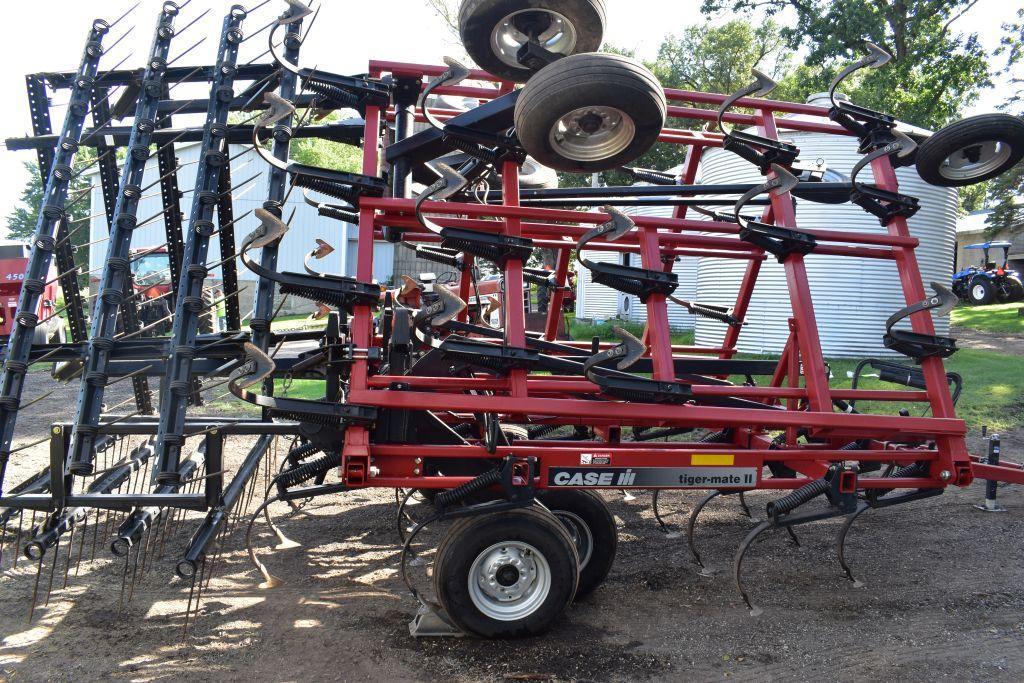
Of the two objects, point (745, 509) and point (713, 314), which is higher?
point (713, 314)

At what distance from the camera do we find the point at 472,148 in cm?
422

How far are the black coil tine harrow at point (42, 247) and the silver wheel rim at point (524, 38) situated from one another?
263 cm

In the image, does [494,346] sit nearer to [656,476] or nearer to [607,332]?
[656,476]

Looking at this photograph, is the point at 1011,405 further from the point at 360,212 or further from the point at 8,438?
the point at 8,438

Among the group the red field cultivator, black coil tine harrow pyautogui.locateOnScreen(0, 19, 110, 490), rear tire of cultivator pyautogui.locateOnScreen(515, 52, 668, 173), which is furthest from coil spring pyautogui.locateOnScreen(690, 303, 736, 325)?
black coil tine harrow pyautogui.locateOnScreen(0, 19, 110, 490)

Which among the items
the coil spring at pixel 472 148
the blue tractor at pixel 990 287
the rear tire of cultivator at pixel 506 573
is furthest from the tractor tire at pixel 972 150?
the blue tractor at pixel 990 287

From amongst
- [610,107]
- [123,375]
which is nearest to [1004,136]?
[610,107]

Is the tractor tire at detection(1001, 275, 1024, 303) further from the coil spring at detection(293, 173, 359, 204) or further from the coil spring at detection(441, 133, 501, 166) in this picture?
the coil spring at detection(293, 173, 359, 204)

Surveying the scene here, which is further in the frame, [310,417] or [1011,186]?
[1011,186]

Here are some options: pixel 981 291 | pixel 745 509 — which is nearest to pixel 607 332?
pixel 745 509

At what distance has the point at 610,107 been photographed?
3.68 meters

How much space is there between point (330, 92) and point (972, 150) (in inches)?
164

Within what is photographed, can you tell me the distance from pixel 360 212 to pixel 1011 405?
380 inches

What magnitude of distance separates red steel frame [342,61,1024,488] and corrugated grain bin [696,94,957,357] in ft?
30.6
